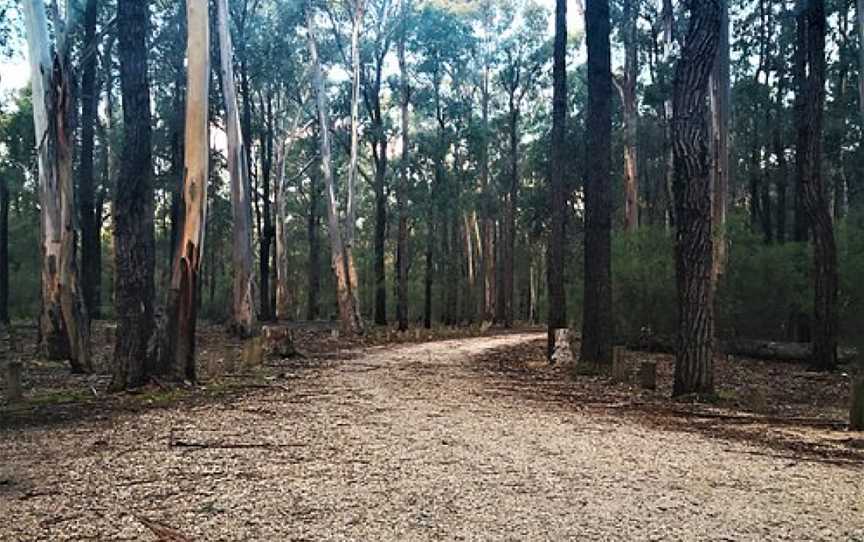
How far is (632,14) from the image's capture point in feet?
95.7

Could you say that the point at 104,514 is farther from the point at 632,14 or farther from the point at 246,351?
the point at 632,14

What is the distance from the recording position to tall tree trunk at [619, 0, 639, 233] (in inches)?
1098

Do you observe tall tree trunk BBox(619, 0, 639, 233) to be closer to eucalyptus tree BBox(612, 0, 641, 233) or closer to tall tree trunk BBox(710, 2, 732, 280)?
eucalyptus tree BBox(612, 0, 641, 233)

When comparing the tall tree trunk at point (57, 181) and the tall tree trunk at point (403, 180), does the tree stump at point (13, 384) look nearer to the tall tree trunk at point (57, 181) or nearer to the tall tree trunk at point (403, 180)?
the tall tree trunk at point (57, 181)

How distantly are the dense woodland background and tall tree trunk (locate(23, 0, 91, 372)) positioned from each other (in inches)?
10.9

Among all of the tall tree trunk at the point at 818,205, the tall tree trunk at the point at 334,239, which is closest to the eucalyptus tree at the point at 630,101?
the tall tree trunk at the point at 334,239

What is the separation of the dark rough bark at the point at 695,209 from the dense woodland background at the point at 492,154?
0.03 meters

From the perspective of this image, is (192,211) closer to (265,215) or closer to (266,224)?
(266,224)

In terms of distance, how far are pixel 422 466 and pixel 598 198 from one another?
349 inches

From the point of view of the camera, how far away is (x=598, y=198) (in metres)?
12.9

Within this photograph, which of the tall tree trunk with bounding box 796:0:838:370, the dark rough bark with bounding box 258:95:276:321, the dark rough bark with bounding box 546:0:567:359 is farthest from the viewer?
the dark rough bark with bounding box 258:95:276:321

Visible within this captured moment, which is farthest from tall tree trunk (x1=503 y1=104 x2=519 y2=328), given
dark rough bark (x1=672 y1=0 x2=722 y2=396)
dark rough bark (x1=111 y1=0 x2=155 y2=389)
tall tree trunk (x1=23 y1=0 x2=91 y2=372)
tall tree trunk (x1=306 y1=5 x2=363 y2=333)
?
dark rough bark (x1=111 y1=0 x2=155 y2=389)

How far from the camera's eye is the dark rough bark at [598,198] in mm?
12883

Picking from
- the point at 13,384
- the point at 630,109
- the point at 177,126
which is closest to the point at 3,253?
the point at 177,126
